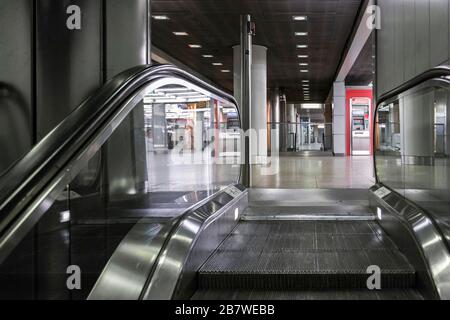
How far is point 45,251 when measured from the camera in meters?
2.57

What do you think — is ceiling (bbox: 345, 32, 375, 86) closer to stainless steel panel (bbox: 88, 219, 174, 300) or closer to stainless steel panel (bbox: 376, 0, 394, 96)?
stainless steel panel (bbox: 376, 0, 394, 96)

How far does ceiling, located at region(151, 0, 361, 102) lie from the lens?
31.0 feet

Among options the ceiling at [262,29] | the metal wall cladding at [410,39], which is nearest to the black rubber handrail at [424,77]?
the metal wall cladding at [410,39]

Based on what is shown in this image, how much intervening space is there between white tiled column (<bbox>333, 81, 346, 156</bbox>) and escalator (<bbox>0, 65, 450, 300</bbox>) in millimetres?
18088

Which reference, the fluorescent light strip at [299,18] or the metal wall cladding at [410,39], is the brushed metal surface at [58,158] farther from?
the fluorescent light strip at [299,18]

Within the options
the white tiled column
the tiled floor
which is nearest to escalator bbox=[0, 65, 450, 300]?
the tiled floor

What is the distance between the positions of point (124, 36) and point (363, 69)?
642 inches

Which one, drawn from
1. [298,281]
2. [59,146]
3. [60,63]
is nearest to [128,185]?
[60,63]

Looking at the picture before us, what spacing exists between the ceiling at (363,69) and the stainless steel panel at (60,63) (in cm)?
1013

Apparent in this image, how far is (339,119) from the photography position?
22797 mm

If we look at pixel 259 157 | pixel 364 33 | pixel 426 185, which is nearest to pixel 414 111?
pixel 426 185

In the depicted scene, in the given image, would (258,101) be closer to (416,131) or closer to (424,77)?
(416,131)

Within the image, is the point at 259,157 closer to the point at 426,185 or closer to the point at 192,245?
the point at 426,185
